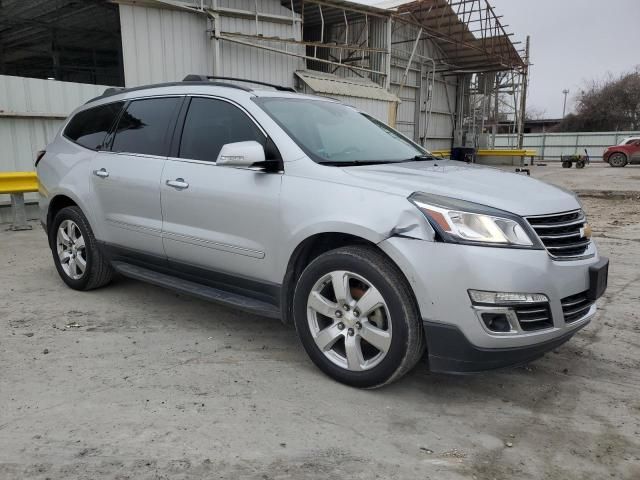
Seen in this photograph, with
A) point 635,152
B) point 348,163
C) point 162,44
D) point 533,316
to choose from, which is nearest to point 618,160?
point 635,152

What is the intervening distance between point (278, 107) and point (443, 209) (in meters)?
1.58

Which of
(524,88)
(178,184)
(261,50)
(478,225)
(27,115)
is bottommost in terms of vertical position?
(478,225)

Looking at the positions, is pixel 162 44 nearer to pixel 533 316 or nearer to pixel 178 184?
pixel 178 184

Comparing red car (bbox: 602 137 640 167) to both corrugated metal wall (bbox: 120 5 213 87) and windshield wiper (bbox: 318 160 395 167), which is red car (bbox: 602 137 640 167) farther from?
windshield wiper (bbox: 318 160 395 167)

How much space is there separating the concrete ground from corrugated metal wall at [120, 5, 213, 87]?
8.13 metres

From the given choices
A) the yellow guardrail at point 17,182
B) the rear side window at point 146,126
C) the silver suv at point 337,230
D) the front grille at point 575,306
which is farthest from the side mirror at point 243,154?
the yellow guardrail at point 17,182

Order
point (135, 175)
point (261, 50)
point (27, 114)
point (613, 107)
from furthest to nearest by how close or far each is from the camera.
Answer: point (613, 107), point (261, 50), point (27, 114), point (135, 175)

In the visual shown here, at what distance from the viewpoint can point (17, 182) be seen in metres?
7.63

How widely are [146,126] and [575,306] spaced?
3382 mm

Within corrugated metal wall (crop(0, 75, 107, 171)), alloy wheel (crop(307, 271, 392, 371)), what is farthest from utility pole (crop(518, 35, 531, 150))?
alloy wheel (crop(307, 271, 392, 371))

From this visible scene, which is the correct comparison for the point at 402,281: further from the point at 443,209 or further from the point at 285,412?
the point at 285,412

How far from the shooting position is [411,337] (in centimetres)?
272

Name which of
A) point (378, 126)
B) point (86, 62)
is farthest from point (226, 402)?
point (86, 62)

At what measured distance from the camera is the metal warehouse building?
935cm
